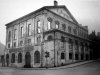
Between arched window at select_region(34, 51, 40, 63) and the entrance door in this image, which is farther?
the entrance door

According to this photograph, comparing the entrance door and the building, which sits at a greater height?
the building

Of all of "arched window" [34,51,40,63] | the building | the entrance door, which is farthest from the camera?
the entrance door

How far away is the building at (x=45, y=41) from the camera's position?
23.5 meters

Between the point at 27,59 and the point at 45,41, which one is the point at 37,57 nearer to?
the point at 27,59

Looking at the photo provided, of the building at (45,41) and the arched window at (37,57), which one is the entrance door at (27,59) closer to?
the building at (45,41)

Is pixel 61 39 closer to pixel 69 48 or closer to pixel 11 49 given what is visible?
pixel 69 48

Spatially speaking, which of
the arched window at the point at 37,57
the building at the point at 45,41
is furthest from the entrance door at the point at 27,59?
the arched window at the point at 37,57

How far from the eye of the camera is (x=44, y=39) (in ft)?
80.8

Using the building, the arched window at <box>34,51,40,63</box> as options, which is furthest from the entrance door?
the arched window at <box>34,51,40,63</box>

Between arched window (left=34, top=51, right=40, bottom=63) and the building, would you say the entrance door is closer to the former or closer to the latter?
the building

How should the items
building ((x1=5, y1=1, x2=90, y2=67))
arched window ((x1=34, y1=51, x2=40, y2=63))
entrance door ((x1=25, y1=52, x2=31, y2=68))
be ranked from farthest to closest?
entrance door ((x1=25, y1=52, x2=31, y2=68))
arched window ((x1=34, y1=51, x2=40, y2=63))
building ((x1=5, y1=1, x2=90, y2=67))

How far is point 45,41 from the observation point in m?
24.2

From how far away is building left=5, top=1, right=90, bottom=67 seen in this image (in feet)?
77.0

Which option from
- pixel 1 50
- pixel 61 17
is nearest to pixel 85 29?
pixel 61 17
